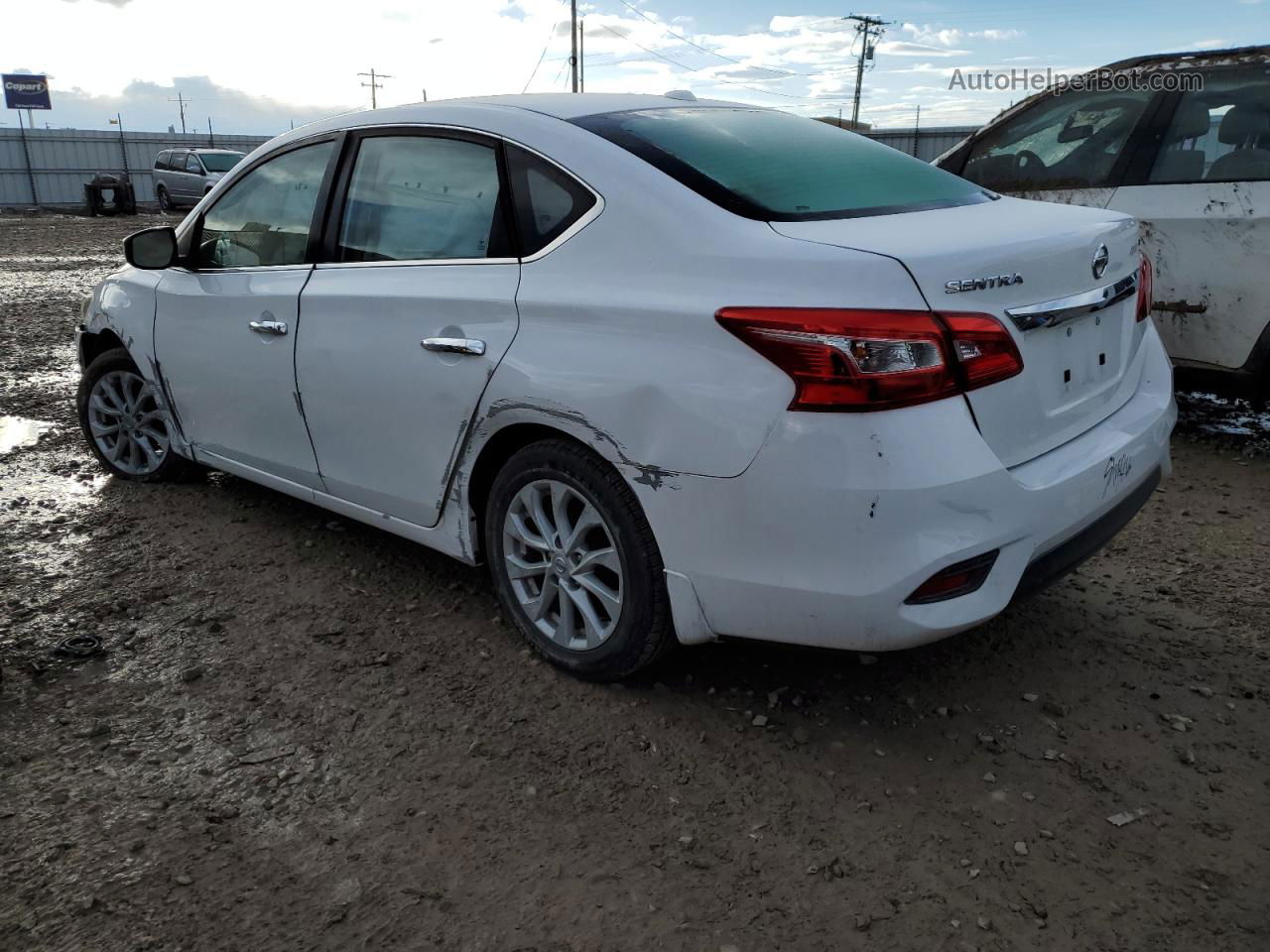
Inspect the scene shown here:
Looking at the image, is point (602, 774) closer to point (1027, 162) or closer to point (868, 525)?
point (868, 525)

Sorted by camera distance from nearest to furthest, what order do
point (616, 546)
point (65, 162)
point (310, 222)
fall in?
point (616, 546), point (310, 222), point (65, 162)

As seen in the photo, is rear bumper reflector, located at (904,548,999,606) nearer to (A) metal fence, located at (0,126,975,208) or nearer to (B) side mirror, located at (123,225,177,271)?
(B) side mirror, located at (123,225,177,271)

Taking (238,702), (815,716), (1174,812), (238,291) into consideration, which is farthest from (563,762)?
(238,291)

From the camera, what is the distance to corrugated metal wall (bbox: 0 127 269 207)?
32.1 meters

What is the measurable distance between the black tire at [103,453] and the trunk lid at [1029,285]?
325 centimetres

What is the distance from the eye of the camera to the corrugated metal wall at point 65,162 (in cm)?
3212

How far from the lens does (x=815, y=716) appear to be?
2.77 meters

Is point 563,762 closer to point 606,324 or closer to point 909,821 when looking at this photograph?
point 909,821

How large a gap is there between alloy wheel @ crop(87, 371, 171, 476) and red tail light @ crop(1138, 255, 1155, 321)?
3.76 metres

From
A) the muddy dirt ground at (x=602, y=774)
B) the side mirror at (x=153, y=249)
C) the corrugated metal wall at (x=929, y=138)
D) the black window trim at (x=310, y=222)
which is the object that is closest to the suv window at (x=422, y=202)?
the black window trim at (x=310, y=222)

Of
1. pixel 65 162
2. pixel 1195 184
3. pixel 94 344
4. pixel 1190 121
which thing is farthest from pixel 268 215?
pixel 65 162

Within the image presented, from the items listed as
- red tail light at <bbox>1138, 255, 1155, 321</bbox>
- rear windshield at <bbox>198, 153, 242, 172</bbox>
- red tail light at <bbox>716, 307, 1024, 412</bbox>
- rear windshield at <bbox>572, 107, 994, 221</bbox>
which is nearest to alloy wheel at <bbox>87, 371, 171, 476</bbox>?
rear windshield at <bbox>572, 107, 994, 221</bbox>

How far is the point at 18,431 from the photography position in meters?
5.68

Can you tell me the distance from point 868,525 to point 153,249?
10.4 feet
